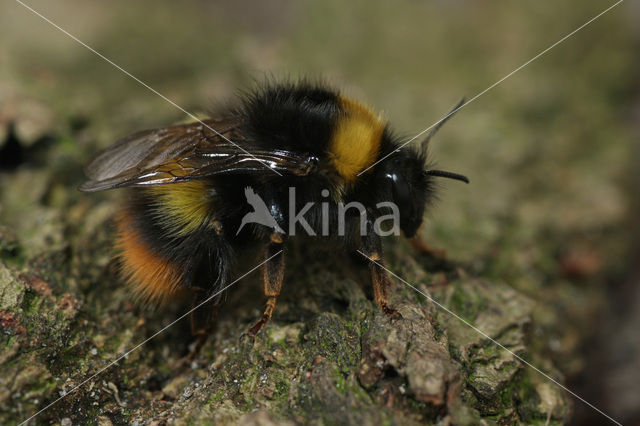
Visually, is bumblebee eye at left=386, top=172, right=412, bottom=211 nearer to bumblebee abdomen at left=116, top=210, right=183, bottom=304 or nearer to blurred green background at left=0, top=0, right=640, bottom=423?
blurred green background at left=0, top=0, right=640, bottom=423

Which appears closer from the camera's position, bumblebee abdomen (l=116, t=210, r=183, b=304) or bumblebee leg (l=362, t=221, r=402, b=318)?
bumblebee leg (l=362, t=221, r=402, b=318)

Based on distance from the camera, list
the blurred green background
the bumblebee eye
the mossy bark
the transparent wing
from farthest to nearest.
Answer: the blurred green background → the bumblebee eye → the transparent wing → the mossy bark

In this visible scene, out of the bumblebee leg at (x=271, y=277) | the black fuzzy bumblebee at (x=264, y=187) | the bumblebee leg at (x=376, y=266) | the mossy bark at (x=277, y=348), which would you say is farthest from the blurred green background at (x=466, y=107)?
the bumblebee leg at (x=271, y=277)

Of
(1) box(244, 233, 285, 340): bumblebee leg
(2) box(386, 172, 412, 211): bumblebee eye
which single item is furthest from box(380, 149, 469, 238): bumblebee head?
(1) box(244, 233, 285, 340): bumblebee leg

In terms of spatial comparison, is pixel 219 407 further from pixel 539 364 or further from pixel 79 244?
pixel 539 364

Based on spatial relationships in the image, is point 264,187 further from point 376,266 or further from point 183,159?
point 376,266

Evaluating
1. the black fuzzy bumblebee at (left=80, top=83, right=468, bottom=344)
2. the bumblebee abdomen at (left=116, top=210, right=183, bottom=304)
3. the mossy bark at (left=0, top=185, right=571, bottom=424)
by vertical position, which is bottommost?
the mossy bark at (left=0, top=185, right=571, bottom=424)
